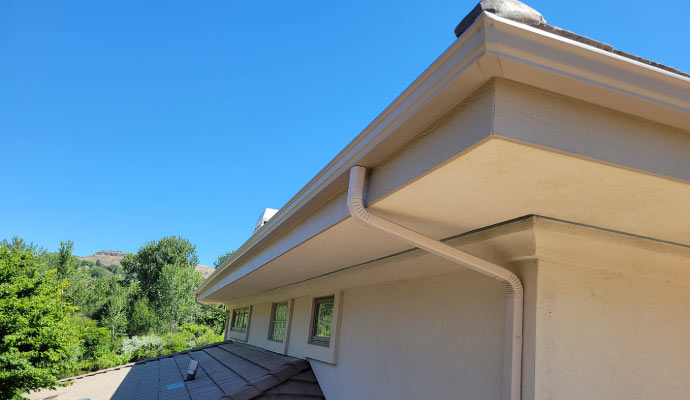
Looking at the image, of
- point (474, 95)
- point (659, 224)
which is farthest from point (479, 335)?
point (474, 95)

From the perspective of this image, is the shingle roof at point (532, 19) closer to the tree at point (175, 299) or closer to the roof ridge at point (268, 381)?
the roof ridge at point (268, 381)

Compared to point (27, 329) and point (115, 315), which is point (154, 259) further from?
point (27, 329)

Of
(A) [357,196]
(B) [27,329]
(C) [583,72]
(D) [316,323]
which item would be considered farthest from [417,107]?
(B) [27,329]

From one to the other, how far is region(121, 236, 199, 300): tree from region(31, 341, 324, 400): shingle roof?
3225 centimetres

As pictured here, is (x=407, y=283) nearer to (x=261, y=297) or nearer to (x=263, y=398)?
(x=263, y=398)

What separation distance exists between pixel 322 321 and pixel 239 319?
8016 millimetres

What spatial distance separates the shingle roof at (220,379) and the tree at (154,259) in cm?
3225

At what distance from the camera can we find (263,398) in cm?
419

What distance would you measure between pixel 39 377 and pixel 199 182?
1742 inches

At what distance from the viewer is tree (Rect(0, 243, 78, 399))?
8.76 m

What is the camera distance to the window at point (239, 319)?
11273mm

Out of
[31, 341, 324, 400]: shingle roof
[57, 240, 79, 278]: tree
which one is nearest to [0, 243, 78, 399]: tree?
[31, 341, 324, 400]: shingle roof

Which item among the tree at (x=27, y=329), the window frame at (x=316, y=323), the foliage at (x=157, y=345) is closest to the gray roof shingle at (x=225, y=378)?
the window frame at (x=316, y=323)

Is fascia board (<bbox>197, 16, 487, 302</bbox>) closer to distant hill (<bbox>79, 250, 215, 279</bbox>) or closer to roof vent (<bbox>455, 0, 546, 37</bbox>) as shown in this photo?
roof vent (<bbox>455, 0, 546, 37</bbox>)
